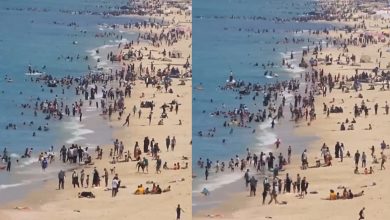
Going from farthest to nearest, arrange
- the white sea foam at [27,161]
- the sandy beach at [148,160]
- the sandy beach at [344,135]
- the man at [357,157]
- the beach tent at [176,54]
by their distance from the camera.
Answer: the beach tent at [176,54] < the white sea foam at [27,161] < the man at [357,157] < the sandy beach at [148,160] < the sandy beach at [344,135]

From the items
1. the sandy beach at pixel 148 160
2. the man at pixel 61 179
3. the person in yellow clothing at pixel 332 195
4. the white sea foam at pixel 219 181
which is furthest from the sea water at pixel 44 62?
the person in yellow clothing at pixel 332 195

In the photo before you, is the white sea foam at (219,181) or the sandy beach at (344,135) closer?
the sandy beach at (344,135)

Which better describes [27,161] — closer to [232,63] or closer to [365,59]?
[232,63]

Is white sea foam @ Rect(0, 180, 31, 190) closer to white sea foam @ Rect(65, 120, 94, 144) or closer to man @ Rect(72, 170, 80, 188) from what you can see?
man @ Rect(72, 170, 80, 188)

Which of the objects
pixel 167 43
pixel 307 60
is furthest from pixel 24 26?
pixel 307 60

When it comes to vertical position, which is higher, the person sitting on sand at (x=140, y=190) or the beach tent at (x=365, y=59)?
the beach tent at (x=365, y=59)

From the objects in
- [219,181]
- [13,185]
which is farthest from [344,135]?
[13,185]

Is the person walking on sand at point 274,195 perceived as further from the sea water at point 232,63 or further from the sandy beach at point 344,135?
the sea water at point 232,63
